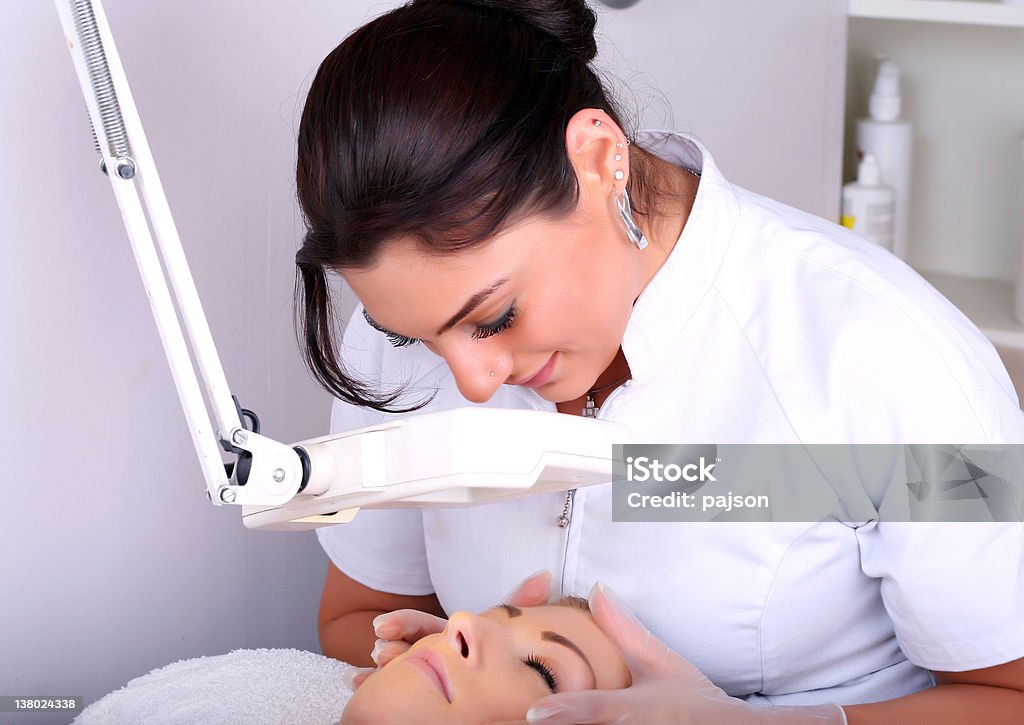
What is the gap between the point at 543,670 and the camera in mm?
937

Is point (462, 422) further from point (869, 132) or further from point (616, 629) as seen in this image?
point (869, 132)

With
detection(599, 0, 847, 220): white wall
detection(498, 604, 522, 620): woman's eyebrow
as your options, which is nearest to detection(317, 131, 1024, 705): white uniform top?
detection(498, 604, 522, 620): woman's eyebrow

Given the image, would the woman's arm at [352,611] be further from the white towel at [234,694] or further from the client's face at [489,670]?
the client's face at [489,670]

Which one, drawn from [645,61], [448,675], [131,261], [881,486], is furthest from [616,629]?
[645,61]

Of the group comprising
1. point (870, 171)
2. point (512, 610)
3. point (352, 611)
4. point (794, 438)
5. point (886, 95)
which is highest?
point (886, 95)

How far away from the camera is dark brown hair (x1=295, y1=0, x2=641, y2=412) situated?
853mm

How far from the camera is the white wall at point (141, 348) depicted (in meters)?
1.04

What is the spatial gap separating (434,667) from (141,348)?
459 millimetres

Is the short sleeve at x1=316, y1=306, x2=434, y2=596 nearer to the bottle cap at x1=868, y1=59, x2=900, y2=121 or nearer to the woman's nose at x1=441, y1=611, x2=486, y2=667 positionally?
the woman's nose at x1=441, y1=611, x2=486, y2=667

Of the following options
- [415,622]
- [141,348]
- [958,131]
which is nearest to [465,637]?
[415,622]

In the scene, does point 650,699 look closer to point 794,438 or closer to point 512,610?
point 512,610

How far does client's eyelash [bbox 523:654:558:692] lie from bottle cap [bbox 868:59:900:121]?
4.18 ft

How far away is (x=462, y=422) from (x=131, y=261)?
563mm

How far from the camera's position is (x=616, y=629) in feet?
3.18
